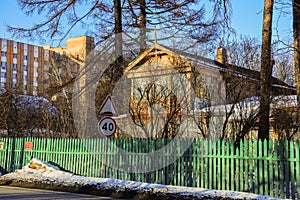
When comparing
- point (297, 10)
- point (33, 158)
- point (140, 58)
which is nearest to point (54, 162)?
point (33, 158)

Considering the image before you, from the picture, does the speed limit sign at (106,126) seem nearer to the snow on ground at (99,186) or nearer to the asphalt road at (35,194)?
the snow on ground at (99,186)

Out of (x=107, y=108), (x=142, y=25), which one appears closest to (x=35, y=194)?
(x=107, y=108)

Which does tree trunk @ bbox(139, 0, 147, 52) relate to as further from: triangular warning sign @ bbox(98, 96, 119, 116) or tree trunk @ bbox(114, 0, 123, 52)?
triangular warning sign @ bbox(98, 96, 119, 116)

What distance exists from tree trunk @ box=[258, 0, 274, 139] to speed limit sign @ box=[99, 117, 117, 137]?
5040mm

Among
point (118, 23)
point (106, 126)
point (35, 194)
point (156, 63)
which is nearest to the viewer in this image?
point (35, 194)

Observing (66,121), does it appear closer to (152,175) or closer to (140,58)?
(140,58)

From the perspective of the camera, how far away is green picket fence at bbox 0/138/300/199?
977 centimetres

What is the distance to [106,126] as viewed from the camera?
11930 mm

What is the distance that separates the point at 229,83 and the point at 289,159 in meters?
6.73

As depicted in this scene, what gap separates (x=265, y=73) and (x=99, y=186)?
678 cm

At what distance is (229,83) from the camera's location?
52.5 ft

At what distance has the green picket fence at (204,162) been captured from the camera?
9.77 m

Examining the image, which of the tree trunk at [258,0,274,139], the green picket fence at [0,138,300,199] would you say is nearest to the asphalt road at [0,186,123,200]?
the green picket fence at [0,138,300,199]

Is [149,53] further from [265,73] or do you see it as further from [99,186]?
[99,186]
